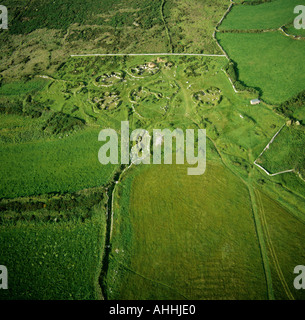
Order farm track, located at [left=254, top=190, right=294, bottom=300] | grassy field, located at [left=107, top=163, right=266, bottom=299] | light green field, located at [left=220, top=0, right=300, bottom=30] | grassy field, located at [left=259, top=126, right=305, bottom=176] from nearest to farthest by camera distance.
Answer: farm track, located at [left=254, top=190, right=294, bottom=300] < grassy field, located at [left=107, top=163, right=266, bottom=299] < grassy field, located at [left=259, top=126, right=305, bottom=176] < light green field, located at [left=220, top=0, right=300, bottom=30]

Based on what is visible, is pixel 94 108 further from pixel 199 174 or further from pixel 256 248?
pixel 256 248

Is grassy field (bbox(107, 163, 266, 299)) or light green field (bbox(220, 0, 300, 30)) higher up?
light green field (bbox(220, 0, 300, 30))

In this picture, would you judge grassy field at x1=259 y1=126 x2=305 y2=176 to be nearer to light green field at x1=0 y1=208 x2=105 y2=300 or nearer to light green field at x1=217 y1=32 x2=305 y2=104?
light green field at x1=217 y1=32 x2=305 y2=104

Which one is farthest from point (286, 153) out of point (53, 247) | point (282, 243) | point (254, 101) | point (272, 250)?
point (53, 247)

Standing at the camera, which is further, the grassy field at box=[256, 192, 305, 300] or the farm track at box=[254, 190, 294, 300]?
the grassy field at box=[256, 192, 305, 300]

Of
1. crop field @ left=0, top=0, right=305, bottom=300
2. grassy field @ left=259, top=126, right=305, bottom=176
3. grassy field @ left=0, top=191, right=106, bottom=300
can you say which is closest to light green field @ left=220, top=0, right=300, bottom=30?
crop field @ left=0, top=0, right=305, bottom=300

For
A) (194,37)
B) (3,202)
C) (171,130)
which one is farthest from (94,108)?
(194,37)

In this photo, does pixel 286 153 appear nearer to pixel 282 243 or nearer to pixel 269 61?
pixel 282 243
